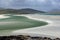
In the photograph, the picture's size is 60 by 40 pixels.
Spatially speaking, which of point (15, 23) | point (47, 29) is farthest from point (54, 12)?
point (15, 23)

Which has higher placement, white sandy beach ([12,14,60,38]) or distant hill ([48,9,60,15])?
distant hill ([48,9,60,15])

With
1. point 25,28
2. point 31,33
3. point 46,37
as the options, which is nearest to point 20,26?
point 25,28

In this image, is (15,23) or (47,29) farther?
(15,23)

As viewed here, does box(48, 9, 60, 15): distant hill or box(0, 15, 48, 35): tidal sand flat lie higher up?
box(48, 9, 60, 15): distant hill

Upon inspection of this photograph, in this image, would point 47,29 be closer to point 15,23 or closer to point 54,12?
point 54,12

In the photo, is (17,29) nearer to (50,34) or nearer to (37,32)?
(37,32)

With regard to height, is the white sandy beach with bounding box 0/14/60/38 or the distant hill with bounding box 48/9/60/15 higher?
the distant hill with bounding box 48/9/60/15

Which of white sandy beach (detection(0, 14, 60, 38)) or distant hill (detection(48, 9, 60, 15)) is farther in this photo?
distant hill (detection(48, 9, 60, 15))

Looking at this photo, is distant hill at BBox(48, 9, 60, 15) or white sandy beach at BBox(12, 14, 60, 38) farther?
distant hill at BBox(48, 9, 60, 15)
